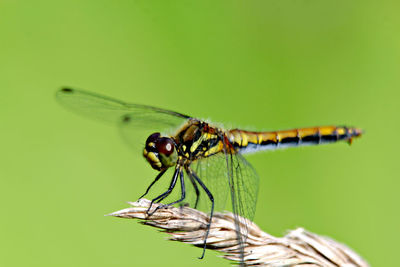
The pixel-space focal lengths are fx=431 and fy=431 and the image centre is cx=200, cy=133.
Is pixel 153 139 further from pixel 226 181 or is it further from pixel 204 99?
pixel 204 99

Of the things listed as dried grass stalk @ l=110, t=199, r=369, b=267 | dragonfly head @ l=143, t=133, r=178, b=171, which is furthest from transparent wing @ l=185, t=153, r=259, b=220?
dried grass stalk @ l=110, t=199, r=369, b=267

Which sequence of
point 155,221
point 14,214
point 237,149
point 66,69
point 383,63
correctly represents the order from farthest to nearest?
point 383,63, point 66,69, point 237,149, point 14,214, point 155,221

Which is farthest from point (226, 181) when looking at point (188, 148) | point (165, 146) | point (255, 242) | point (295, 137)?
point (295, 137)

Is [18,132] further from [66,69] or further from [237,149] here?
[237,149]

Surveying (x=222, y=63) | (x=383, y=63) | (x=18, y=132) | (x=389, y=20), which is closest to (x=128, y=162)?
(x=18, y=132)

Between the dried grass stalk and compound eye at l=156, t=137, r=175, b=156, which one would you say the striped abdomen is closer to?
compound eye at l=156, t=137, r=175, b=156

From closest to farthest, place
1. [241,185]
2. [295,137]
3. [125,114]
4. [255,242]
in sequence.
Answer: [255,242]
[241,185]
[125,114]
[295,137]
